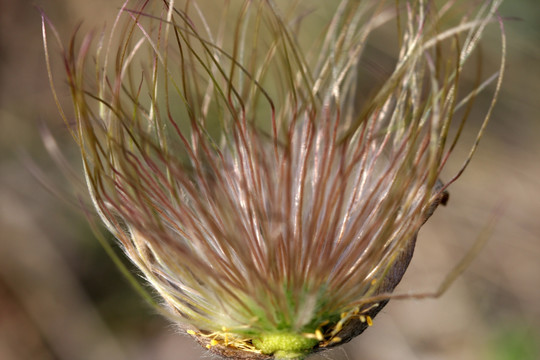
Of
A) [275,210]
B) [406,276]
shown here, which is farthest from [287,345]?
[406,276]

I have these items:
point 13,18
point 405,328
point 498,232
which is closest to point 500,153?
point 498,232

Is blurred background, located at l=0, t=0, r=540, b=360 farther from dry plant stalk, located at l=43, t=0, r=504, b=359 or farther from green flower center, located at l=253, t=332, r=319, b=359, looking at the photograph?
green flower center, located at l=253, t=332, r=319, b=359

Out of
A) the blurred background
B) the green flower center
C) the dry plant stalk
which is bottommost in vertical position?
the blurred background

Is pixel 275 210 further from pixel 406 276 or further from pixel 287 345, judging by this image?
pixel 406 276

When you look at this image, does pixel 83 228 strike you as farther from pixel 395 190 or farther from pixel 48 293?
pixel 395 190

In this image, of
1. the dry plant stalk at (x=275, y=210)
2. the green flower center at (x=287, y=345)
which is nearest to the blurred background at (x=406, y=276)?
the dry plant stalk at (x=275, y=210)

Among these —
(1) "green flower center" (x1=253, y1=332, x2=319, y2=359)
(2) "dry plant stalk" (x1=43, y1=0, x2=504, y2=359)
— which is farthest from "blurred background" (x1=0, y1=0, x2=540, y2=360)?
(1) "green flower center" (x1=253, y1=332, x2=319, y2=359)

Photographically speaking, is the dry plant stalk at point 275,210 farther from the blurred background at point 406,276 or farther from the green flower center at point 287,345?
the blurred background at point 406,276

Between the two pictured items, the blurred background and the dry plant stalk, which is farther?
the blurred background

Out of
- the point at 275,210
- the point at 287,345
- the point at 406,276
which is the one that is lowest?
the point at 406,276
